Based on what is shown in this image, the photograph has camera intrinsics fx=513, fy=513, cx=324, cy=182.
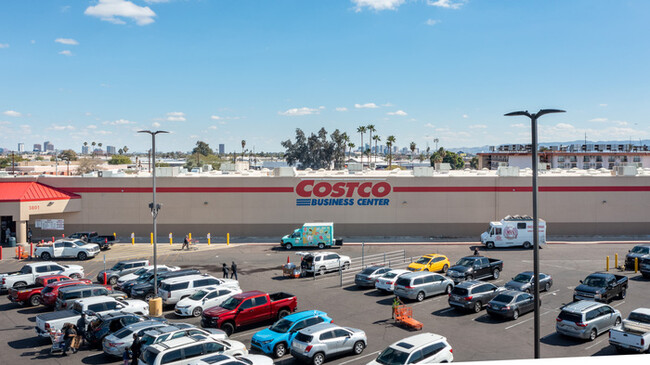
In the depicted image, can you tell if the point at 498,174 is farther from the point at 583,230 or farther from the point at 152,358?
the point at 152,358

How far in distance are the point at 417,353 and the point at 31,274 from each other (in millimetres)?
24387

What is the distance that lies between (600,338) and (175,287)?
19755 millimetres

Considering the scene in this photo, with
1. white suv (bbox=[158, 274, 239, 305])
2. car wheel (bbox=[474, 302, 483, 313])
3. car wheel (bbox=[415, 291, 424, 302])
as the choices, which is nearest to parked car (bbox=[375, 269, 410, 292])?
car wheel (bbox=[415, 291, 424, 302])

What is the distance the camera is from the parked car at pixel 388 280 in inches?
1113

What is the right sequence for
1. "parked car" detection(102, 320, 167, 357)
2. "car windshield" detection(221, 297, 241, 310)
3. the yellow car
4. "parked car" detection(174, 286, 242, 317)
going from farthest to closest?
the yellow car → "parked car" detection(174, 286, 242, 317) → "car windshield" detection(221, 297, 241, 310) → "parked car" detection(102, 320, 167, 357)

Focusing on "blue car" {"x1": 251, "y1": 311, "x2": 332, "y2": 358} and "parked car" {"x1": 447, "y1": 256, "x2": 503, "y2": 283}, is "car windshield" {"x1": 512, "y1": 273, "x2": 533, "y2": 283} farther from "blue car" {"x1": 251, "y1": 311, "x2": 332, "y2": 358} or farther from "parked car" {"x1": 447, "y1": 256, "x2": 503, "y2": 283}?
"blue car" {"x1": 251, "y1": 311, "x2": 332, "y2": 358}

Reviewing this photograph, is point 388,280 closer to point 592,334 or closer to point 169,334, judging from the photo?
point 592,334

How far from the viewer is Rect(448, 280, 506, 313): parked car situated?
24.4 m

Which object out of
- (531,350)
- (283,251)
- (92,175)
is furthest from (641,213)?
(92,175)

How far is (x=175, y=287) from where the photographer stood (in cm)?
2652

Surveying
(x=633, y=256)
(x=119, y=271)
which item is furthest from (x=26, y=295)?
(x=633, y=256)

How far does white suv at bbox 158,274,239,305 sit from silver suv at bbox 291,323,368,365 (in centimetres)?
919

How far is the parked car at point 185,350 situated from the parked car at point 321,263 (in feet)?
51.0

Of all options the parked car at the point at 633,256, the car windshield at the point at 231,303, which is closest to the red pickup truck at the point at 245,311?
the car windshield at the point at 231,303
